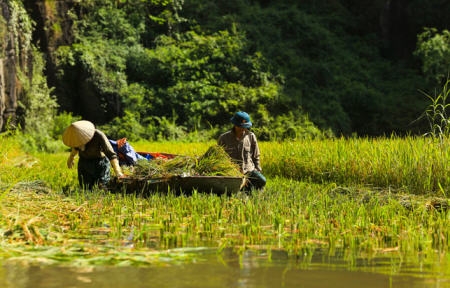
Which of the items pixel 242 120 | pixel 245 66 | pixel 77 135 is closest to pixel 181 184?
pixel 242 120

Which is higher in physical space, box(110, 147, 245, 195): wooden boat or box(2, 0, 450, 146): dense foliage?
box(2, 0, 450, 146): dense foliage

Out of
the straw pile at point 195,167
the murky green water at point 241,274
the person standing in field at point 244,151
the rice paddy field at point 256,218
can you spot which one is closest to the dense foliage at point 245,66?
the rice paddy field at point 256,218

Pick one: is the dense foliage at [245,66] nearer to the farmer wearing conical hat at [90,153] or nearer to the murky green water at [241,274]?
the farmer wearing conical hat at [90,153]

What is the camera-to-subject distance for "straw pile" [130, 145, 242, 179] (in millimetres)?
8602

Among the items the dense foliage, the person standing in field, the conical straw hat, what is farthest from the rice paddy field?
the dense foliage

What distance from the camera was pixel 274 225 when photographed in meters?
6.18

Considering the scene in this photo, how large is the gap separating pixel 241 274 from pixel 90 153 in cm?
524

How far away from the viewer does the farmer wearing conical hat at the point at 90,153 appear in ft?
28.9

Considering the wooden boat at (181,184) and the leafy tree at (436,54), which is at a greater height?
the leafy tree at (436,54)

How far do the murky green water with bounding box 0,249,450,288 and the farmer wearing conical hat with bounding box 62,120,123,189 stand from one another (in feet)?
13.5

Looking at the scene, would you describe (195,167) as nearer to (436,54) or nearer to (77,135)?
(77,135)

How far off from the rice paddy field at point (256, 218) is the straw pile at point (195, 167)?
1.16 ft

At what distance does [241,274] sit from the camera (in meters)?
4.39

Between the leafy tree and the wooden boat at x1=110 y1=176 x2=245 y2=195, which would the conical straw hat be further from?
the leafy tree
